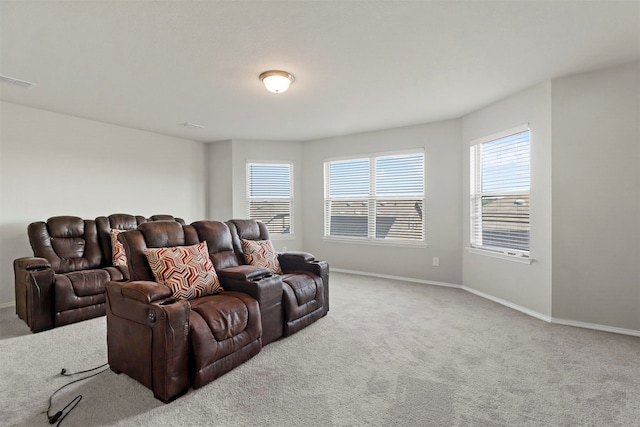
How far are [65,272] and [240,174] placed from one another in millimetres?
3237

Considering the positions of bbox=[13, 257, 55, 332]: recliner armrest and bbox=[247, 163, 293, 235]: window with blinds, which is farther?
bbox=[247, 163, 293, 235]: window with blinds

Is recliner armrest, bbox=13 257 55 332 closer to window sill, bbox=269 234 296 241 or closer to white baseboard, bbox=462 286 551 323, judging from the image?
window sill, bbox=269 234 296 241

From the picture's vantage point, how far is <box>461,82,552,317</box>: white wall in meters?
3.49

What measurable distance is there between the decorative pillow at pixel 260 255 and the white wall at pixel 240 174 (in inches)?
105

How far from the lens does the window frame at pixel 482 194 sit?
3.76 metres

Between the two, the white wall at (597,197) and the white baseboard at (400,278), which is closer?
the white wall at (597,197)

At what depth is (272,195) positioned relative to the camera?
6.41 m

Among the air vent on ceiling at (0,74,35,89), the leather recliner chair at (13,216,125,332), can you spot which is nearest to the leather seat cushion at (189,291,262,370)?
the leather recliner chair at (13,216,125,332)

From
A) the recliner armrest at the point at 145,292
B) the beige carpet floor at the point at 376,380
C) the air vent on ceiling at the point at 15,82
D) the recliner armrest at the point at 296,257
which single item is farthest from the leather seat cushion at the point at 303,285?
the air vent on ceiling at the point at 15,82

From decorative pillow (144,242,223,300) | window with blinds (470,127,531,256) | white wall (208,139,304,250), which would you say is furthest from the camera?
white wall (208,139,304,250)

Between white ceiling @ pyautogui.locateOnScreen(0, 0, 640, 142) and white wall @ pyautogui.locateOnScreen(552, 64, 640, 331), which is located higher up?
white ceiling @ pyautogui.locateOnScreen(0, 0, 640, 142)

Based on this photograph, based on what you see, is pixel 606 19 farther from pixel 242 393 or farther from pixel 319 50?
pixel 242 393

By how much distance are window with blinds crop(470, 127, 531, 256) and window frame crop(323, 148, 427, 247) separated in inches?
32.4

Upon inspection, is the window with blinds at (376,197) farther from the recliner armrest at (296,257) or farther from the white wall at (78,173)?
the white wall at (78,173)
